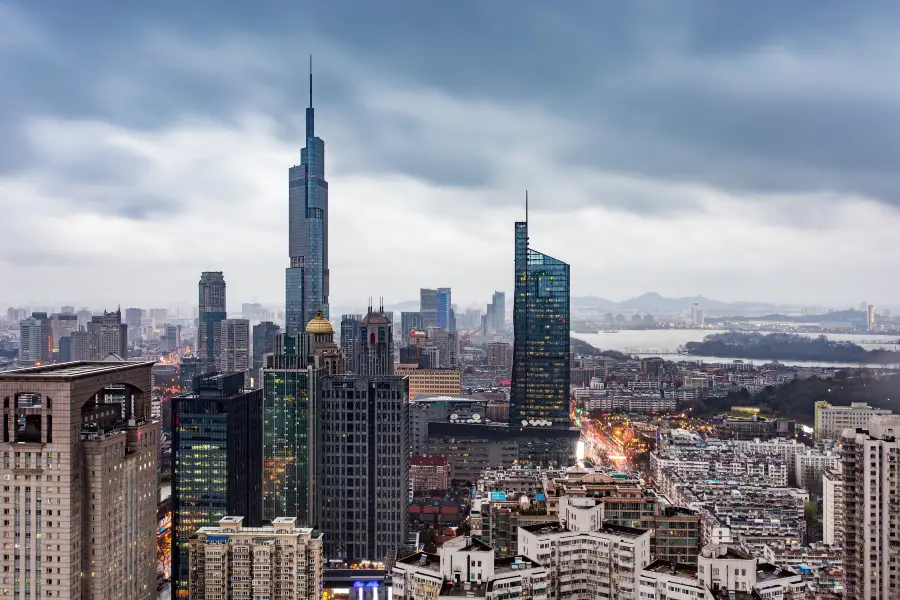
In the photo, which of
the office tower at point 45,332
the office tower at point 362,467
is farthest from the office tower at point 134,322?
the office tower at point 362,467

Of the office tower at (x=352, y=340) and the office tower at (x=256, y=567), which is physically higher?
the office tower at (x=352, y=340)

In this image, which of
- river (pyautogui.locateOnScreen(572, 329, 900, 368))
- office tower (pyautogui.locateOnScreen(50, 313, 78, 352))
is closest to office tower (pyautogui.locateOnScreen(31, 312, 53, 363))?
office tower (pyautogui.locateOnScreen(50, 313, 78, 352))

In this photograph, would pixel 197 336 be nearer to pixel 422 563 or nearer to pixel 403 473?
pixel 403 473

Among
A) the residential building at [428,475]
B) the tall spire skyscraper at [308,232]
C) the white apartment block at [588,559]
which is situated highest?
the tall spire skyscraper at [308,232]

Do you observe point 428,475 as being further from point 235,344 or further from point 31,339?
point 235,344

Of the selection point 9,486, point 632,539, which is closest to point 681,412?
point 632,539

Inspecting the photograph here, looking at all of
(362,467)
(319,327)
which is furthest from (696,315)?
(362,467)

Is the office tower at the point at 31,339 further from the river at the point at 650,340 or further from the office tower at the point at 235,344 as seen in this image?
the river at the point at 650,340
